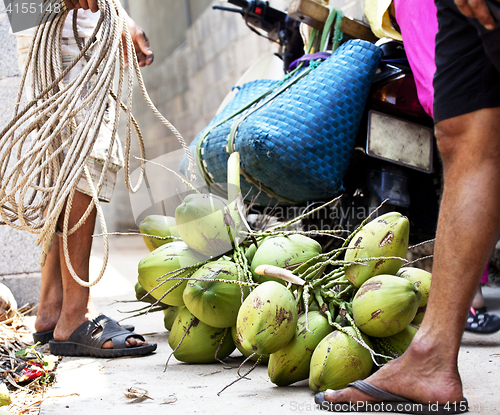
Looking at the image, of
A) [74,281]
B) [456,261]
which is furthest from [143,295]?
[456,261]

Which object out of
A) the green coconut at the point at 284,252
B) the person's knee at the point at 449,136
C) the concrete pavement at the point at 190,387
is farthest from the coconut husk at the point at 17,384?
the person's knee at the point at 449,136

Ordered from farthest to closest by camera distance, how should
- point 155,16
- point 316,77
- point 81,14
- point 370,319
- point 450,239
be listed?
point 155,16 → point 81,14 → point 316,77 → point 370,319 → point 450,239

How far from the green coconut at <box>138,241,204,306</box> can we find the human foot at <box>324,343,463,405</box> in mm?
610

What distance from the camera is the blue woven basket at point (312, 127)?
1677 millimetres

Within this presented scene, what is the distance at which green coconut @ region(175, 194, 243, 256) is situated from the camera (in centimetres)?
142

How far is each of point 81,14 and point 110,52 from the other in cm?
46

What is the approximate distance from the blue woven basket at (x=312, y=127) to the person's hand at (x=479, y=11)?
81 cm

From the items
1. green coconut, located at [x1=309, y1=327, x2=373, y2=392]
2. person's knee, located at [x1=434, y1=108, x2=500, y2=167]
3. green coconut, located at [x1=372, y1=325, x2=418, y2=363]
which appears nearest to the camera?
person's knee, located at [x1=434, y1=108, x2=500, y2=167]

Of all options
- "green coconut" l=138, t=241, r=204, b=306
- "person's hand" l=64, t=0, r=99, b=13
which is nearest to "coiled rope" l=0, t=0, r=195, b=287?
"person's hand" l=64, t=0, r=99, b=13

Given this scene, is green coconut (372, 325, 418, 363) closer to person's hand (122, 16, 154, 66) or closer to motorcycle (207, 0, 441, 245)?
motorcycle (207, 0, 441, 245)

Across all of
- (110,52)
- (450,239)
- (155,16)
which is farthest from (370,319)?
(155,16)

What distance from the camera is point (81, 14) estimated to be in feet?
6.33

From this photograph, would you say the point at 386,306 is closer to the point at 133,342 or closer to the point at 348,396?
the point at 348,396

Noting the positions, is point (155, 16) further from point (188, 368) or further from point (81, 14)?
point (188, 368)
